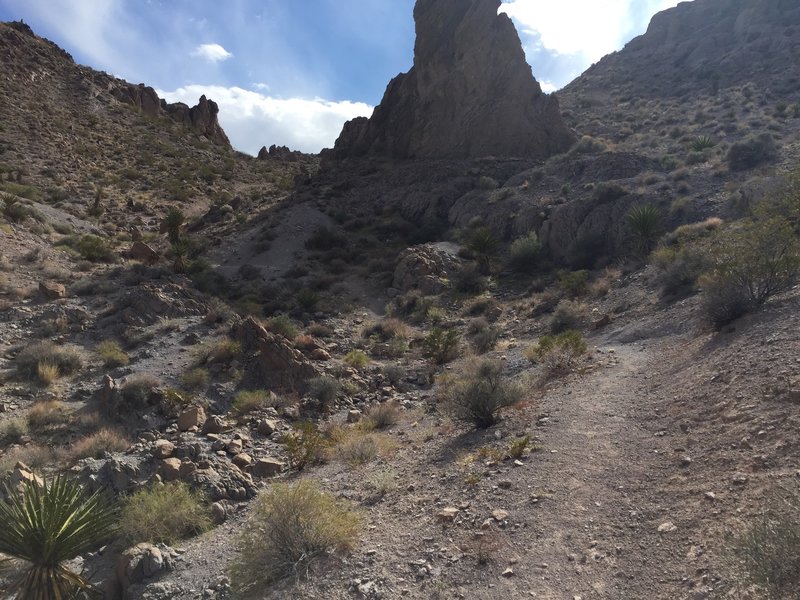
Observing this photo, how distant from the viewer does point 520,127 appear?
3809cm

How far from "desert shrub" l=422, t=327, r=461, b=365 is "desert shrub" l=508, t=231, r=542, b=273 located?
32.1ft

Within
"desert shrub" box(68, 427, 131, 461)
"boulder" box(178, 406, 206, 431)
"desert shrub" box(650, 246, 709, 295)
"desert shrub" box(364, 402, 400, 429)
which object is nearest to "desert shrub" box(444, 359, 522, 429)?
"desert shrub" box(364, 402, 400, 429)

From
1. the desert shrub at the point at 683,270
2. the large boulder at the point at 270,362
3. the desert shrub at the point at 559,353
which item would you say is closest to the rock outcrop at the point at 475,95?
the desert shrub at the point at 683,270

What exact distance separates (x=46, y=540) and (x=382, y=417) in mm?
6456

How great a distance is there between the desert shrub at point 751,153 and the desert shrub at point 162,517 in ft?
91.1

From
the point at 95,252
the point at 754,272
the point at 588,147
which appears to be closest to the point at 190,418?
the point at 754,272

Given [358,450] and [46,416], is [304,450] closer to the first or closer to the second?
[358,450]

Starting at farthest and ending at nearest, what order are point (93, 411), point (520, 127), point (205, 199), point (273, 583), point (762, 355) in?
point (205, 199) < point (520, 127) < point (93, 411) < point (762, 355) < point (273, 583)

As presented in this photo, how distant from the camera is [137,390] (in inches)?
444

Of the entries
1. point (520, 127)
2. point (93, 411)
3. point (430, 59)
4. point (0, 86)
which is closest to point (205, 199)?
point (0, 86)

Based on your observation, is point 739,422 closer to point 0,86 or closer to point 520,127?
point 520,127

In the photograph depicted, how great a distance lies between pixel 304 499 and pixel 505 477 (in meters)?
2.64

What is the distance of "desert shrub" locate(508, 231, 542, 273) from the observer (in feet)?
81.9

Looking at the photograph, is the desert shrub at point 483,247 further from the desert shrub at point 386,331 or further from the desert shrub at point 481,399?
the desert shrub at point 481,399
